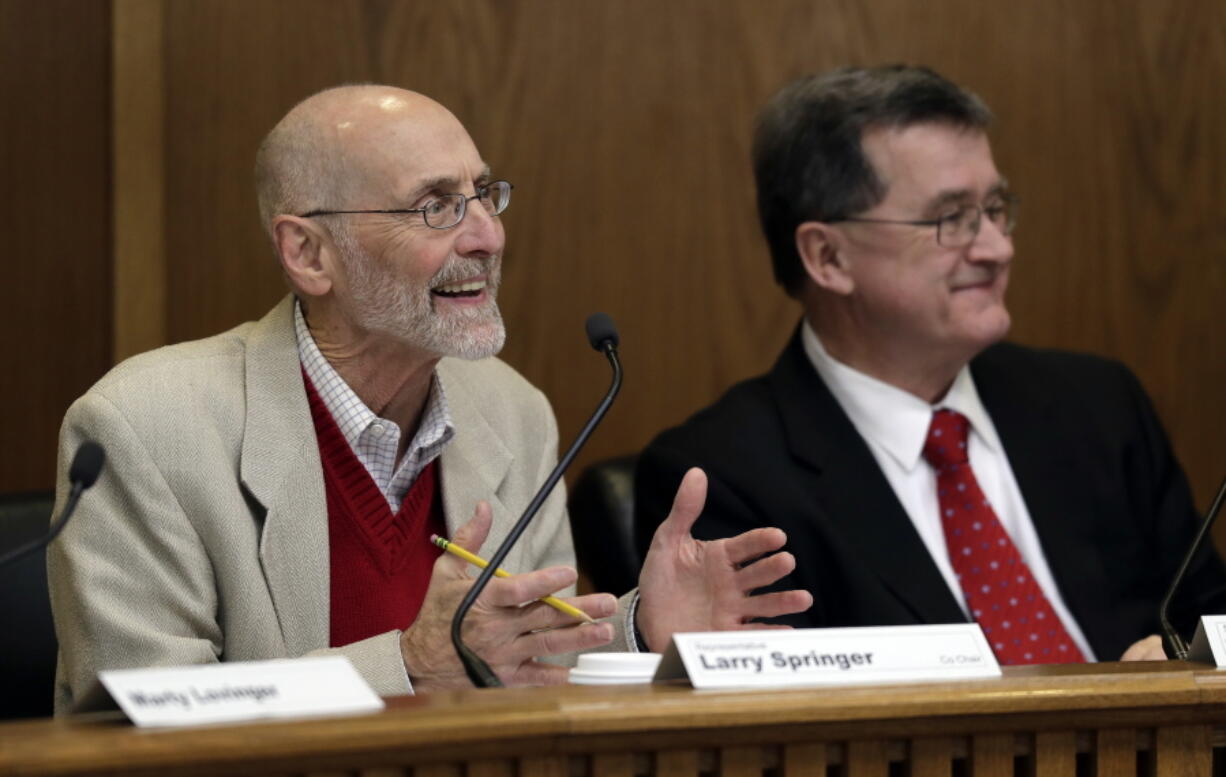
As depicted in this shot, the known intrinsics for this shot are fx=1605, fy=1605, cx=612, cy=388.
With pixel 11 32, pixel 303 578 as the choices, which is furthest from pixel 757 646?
pixel 11 32

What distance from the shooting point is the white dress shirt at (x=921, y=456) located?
2.46 m

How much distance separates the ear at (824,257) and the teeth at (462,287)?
74cm

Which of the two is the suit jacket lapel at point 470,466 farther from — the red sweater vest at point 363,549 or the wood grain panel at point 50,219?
the wood grain panel at point 50,219

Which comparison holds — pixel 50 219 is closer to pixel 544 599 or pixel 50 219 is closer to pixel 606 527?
pixel 606 527

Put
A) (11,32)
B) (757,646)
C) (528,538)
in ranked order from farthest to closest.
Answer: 1. (11,32)
2. (528,538)
3. (757,646)

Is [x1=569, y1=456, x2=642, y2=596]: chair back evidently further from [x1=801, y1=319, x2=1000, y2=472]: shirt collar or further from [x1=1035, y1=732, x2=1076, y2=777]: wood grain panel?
[x1=1035, y1=732, x2=1076, y2=777]: wood grain panel

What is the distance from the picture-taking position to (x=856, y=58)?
3184mm

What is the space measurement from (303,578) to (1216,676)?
1043 mm

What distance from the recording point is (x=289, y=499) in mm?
1943

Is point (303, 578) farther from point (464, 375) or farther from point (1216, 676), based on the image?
point (1216, 676)

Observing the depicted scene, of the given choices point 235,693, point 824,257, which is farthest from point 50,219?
point 235,693

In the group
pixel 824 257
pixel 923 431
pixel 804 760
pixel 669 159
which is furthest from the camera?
pixel 669 159

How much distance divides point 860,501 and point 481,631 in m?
0.88

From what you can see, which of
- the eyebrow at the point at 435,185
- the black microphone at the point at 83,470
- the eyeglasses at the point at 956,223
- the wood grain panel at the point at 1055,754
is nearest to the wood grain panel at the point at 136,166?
the eyebrow at the point at 435,185
